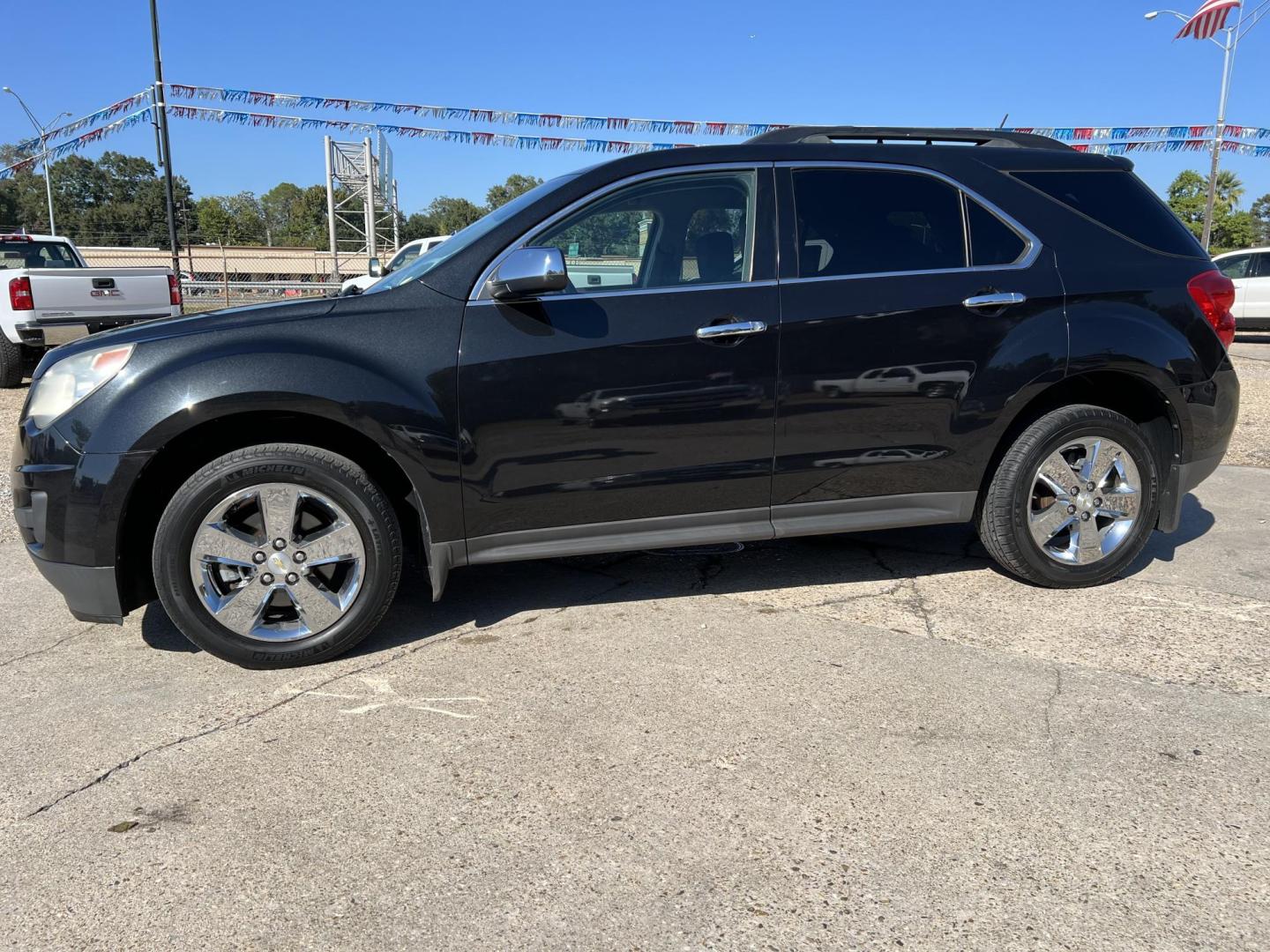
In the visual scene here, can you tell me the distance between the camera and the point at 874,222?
378 centimetres

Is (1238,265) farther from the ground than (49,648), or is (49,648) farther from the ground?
(1238,265)

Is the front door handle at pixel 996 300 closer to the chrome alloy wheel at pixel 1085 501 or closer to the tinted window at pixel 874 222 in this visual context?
the tinted window at pixel 874 222

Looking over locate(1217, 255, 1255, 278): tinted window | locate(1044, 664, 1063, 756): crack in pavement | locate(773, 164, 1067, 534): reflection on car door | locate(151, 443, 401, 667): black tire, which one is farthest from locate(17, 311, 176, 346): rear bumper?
locate(1217, 255, 1255, 278): tinted window

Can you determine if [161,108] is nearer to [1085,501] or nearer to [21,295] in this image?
[21,295]

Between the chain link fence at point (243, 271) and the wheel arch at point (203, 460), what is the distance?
78.7 ft

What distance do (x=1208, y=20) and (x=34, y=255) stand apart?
80.9 feet

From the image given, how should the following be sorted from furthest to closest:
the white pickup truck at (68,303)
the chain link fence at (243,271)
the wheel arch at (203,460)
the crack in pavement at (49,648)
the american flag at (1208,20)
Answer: the chain link fence at (243,271) → the american flag at (1208,20) → the white pickup truck at (68,303) → the crack in pavement at (49,648) → the wheel arch at (203,460)

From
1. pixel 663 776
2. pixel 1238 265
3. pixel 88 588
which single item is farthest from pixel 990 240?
pixel 1238 265

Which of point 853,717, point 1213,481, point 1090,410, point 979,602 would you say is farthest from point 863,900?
point 1213,481

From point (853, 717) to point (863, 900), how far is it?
2.90ft

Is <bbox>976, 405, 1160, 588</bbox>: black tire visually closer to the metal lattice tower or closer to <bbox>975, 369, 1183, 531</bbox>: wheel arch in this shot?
<bbox>975, 369, 1183, 531</bbox>: wheel arch

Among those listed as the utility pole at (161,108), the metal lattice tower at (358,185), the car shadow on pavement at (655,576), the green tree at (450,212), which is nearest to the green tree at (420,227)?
the green tree at (450,212)

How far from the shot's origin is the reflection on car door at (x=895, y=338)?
362 cm

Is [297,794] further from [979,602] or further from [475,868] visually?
[979,602]
